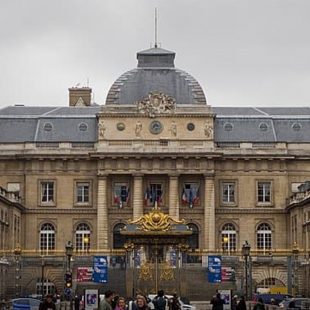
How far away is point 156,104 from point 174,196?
9.15 metres

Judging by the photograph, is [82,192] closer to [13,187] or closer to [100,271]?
[13,187]

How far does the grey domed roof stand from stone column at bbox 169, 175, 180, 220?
25.3 ft

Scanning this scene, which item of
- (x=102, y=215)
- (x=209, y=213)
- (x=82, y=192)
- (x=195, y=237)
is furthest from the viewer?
(x=82, y=192)

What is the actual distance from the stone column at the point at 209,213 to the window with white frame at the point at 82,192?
38.6ft

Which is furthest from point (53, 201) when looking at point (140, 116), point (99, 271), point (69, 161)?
point (99, 271)

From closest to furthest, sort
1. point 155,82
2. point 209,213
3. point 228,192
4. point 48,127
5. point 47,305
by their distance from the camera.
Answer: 1. point 47,305
2. point 209,213
3. point 228,192
4. point 155,82
5. point 48,127

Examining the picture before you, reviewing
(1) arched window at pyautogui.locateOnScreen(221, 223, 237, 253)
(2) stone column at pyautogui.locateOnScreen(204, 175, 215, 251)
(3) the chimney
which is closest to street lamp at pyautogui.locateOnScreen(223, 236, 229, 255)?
(1) arched window at pyautogui.locateOnScreen(221, 223, 237, 253)

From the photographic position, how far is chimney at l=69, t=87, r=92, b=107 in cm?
15125

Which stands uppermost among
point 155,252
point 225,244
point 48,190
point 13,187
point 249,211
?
point 13,187

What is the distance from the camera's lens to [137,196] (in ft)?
403

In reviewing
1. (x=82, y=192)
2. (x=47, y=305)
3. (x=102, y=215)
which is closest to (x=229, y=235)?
(x=102, y=215)

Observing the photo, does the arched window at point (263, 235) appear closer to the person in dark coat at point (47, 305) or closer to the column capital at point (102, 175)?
the column capital at point (102, 175)

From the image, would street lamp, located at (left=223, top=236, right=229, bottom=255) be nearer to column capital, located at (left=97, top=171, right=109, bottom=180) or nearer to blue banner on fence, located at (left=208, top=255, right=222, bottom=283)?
column capital, located at (left=97, top=171, right=109, bottom=180)

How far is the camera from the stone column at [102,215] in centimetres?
12212
